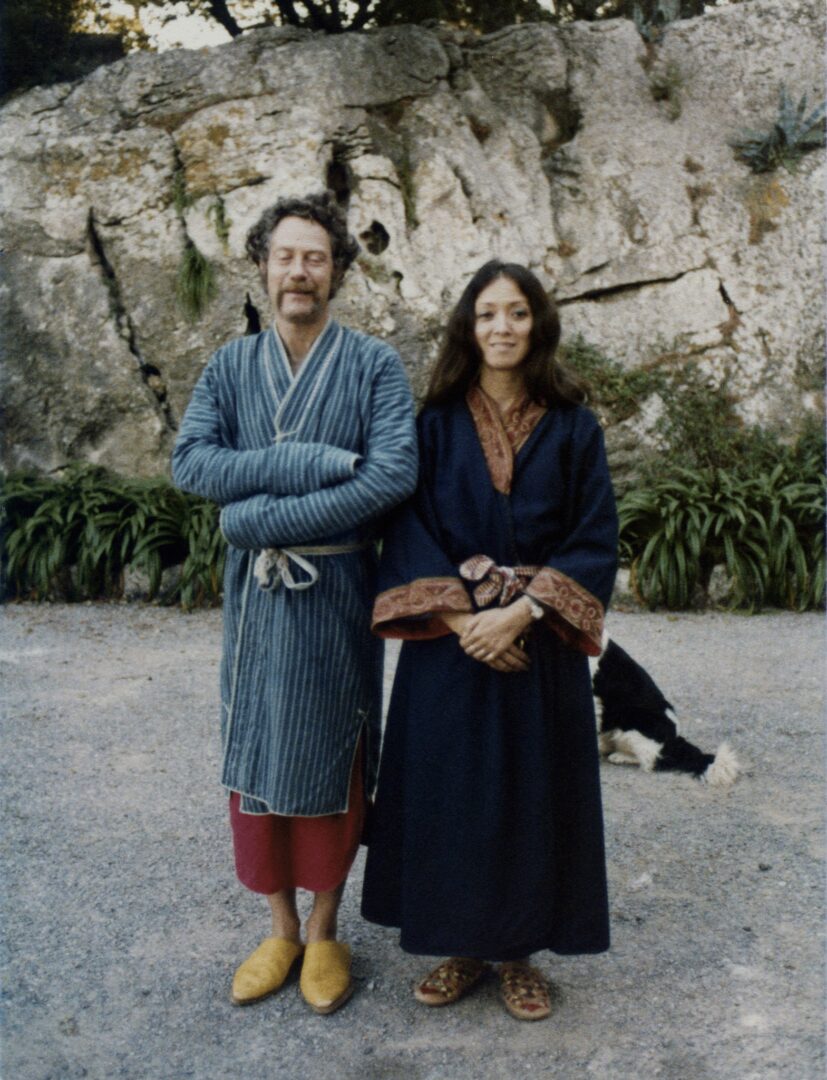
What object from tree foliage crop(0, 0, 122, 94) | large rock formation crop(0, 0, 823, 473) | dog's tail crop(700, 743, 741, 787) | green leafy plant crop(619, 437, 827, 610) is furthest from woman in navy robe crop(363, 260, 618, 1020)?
tree foliage crop(0, 0, 122, 94)

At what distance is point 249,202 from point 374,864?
6196mm

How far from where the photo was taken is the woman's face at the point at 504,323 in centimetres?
247

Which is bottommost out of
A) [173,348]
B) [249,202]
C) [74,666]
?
[74,666]

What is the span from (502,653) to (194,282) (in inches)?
239

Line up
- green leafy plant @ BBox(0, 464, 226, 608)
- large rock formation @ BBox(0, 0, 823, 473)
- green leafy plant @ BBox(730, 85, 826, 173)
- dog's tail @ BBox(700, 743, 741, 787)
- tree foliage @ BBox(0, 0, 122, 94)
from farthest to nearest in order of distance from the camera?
tree foliage @ BBox(0, 0, 122, 94) → green leafy plant @ BBox(730, 85, 826, 173) → large rock formation @ BBox(0, 0, 823, 473) → green leafy plant @ BBox(0, 464, 226, 608) → dog's tail @ BBox(700, 743, 741, 787)

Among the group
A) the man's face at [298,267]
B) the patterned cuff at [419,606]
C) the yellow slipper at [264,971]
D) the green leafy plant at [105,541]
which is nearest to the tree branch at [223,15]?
the green leafy plant at [105,541]

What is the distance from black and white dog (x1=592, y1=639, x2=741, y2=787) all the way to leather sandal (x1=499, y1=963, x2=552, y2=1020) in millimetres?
1544

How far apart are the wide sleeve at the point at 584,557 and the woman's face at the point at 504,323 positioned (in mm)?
223

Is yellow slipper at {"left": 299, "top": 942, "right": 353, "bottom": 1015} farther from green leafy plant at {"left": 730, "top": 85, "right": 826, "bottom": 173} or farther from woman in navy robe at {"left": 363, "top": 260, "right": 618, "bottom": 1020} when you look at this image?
green leafy plant at {"left": 730, "top": 85, "right": 826, "bottom": 173}

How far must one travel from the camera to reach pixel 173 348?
25.5 feet

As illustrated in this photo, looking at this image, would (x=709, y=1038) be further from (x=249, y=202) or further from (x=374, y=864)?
(x=249, y=202)

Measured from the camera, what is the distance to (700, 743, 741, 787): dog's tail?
3.97 m

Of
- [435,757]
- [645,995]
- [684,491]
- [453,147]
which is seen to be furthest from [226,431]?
[453,147]

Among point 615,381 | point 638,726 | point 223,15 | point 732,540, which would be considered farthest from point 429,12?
point 638,726
